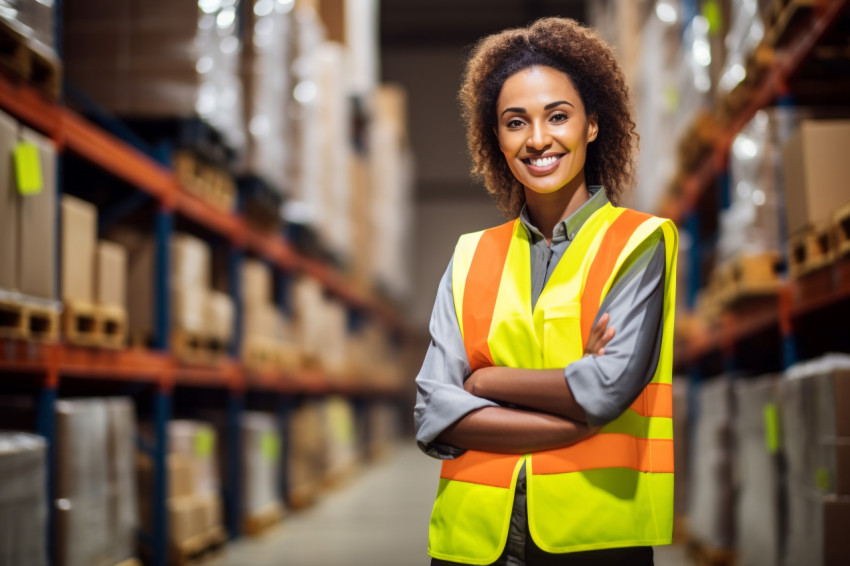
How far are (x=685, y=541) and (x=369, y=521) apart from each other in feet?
9.14

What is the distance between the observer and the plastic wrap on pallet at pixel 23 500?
11.5 feet

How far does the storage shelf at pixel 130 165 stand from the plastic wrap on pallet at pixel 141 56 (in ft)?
1.04

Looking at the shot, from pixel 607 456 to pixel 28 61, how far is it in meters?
3.37

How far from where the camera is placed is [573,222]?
2.02 metres

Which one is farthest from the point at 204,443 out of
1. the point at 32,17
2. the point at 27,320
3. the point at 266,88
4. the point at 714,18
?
the point at 714,18

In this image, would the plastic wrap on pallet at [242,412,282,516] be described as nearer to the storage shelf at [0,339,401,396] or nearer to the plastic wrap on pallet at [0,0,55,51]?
the storage shelf at [0,339,401,396]

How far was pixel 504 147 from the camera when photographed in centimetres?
205

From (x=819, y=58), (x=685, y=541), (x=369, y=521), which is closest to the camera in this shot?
(x=819, y=58)

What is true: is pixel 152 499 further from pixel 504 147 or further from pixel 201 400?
pixel 504 147

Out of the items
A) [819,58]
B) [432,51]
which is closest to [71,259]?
[819,58]

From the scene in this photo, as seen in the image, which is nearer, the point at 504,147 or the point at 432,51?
the point at 504,147

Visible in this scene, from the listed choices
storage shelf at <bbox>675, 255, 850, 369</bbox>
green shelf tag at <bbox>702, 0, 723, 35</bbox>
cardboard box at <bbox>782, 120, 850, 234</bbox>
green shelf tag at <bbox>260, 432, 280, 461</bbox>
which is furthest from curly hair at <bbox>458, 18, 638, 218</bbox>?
green shelf tag at <bbox>260, 432, 280, 461</bbox>

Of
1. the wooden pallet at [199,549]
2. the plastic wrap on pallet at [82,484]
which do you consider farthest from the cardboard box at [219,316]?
the plastic wrap on pallet at [82,484]

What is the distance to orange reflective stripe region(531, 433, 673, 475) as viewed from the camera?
180cm
